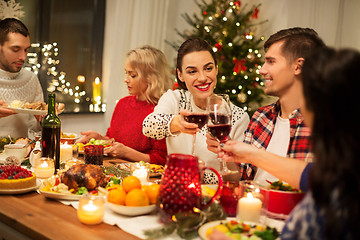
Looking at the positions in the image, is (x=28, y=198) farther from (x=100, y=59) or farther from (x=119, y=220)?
(x=100, y=59)

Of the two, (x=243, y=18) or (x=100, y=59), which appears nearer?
(x=243, y=18)

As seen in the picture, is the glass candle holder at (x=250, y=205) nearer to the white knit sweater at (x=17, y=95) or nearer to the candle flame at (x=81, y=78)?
the white knit sweater at (x=17, y=95)

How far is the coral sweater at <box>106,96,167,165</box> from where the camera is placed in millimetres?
2855

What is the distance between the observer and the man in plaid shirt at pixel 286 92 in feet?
6.15

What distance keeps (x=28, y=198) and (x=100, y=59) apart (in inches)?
154

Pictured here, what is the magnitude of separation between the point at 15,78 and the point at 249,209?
2.75 meters

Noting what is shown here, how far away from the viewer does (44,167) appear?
70.3 inches

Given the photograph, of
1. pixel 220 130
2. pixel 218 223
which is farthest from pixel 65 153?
pixel 218 223

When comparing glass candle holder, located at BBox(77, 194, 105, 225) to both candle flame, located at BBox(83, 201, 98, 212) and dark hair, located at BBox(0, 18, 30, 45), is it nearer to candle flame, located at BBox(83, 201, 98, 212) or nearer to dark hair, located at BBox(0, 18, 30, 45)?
candle flame, located at BBox(83, 201, 98, 212)

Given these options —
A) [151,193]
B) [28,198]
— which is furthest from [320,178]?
[28,198]

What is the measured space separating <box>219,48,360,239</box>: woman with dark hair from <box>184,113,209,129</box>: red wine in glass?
2.64 ft

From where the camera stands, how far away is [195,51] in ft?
7.73

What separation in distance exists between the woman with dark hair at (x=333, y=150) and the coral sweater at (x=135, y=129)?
2092 millimetres

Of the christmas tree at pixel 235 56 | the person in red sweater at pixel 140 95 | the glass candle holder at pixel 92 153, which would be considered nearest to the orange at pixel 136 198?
the glass candle holder at pixel 92 153
